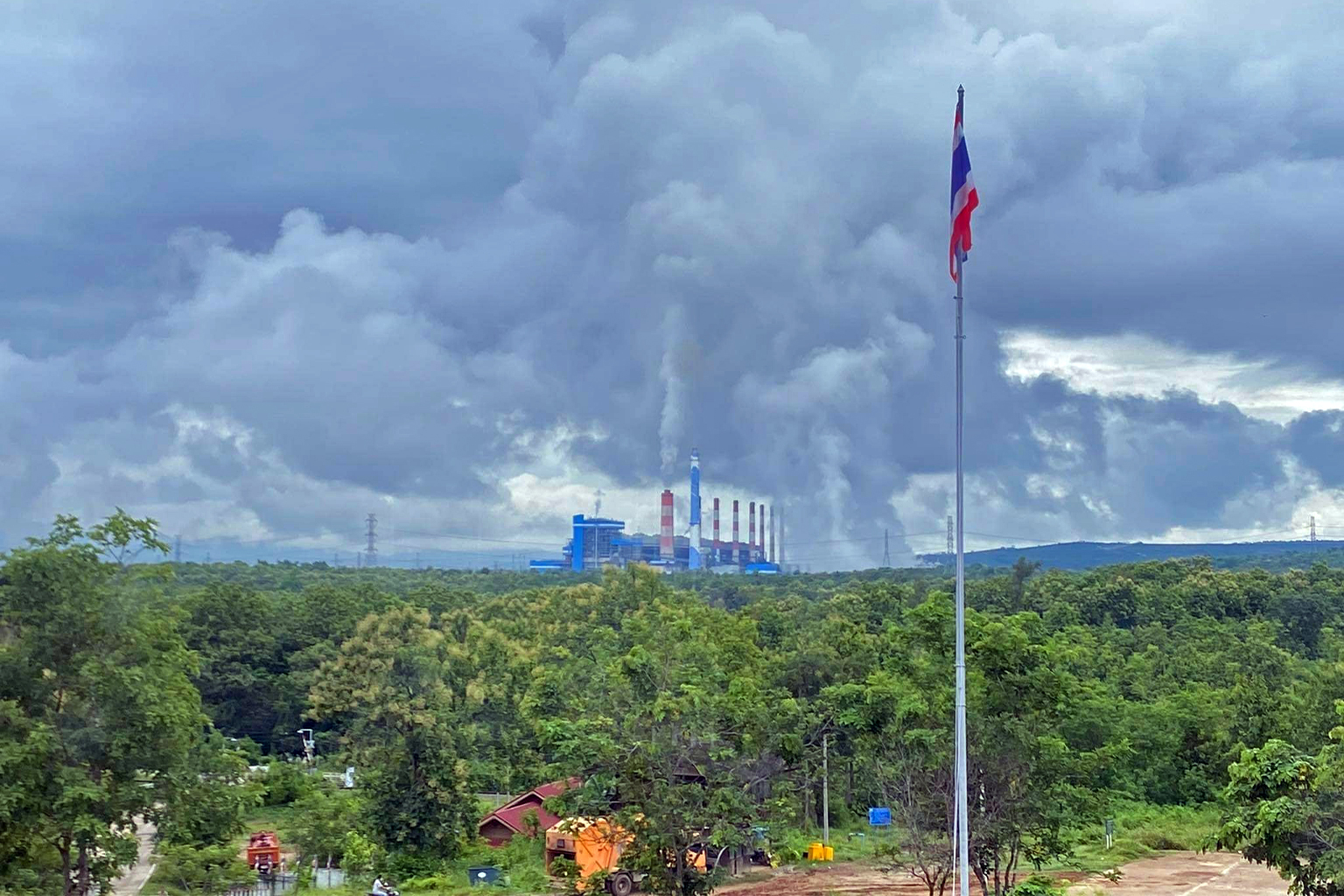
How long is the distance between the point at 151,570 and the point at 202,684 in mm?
50064

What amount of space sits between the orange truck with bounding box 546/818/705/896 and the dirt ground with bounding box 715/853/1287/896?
3620 mm

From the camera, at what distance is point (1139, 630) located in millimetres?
67625

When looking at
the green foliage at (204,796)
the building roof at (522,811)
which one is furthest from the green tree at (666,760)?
the building roof at (522,811)

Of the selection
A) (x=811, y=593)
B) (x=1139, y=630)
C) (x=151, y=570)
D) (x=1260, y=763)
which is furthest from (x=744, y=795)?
(x=811, y=593)

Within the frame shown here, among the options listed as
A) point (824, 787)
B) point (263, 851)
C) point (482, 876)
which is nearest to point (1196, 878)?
point (824, 787)

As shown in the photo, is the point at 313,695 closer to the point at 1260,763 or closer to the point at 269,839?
the point at 269,839

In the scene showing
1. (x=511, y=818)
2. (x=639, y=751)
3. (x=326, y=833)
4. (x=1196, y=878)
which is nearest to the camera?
(x=639, y=751)

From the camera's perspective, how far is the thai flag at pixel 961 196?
15.8m

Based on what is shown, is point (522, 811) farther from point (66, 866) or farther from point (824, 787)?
point (66, 866)

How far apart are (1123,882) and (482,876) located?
17.8 m

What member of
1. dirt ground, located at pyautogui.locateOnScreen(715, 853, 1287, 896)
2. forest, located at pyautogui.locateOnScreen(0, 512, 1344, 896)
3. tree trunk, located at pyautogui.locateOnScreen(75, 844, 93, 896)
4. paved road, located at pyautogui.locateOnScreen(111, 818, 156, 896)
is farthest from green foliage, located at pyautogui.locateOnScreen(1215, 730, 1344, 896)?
paved road, located at pyautogui.locateOnScreen(111, 818, 156, 896)

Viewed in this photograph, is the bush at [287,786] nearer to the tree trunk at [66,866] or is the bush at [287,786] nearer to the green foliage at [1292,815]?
the tree trunk at [66,866]

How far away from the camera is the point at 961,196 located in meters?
16.0

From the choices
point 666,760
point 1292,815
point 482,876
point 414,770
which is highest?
point 666,760
